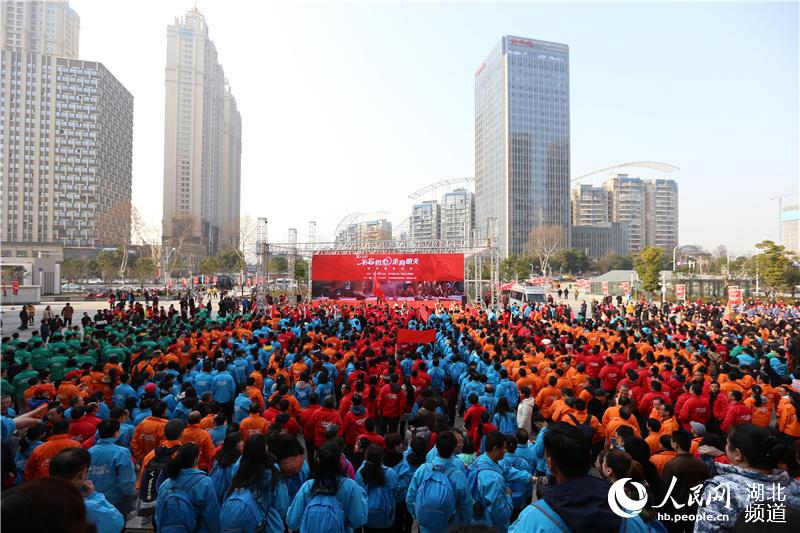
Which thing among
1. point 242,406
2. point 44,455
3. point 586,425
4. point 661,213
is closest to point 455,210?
point 661,213

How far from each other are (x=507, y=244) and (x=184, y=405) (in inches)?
3007

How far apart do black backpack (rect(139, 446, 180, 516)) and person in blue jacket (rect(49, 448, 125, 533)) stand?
656 mm

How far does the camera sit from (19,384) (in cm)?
653

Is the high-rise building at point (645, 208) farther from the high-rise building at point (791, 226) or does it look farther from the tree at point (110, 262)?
the tree at point (110, 262)

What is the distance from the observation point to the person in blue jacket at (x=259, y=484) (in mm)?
2742

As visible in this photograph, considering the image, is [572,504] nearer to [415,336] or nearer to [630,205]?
[415,336]

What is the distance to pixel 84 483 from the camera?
271 cm

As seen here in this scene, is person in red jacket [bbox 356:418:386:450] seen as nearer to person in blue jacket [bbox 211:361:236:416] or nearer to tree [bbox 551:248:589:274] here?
person in blue jacket [bbox 211:361:236:416]

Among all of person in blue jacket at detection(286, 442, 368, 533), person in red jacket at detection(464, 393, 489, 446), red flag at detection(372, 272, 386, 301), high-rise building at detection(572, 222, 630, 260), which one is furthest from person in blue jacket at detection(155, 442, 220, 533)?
high-rise building at detection(572, 222, 630, 260)

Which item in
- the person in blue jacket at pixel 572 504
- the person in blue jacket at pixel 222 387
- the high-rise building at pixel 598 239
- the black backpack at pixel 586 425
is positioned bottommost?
the person in blue jacket at pixel 222 387

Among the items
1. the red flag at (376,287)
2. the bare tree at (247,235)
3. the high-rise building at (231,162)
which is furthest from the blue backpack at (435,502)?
the high-rise building at (231,162)

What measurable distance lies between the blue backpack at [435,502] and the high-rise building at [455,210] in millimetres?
88380

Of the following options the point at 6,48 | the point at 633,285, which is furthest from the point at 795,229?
the point at 6,48

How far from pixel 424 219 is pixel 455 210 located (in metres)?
10.1
